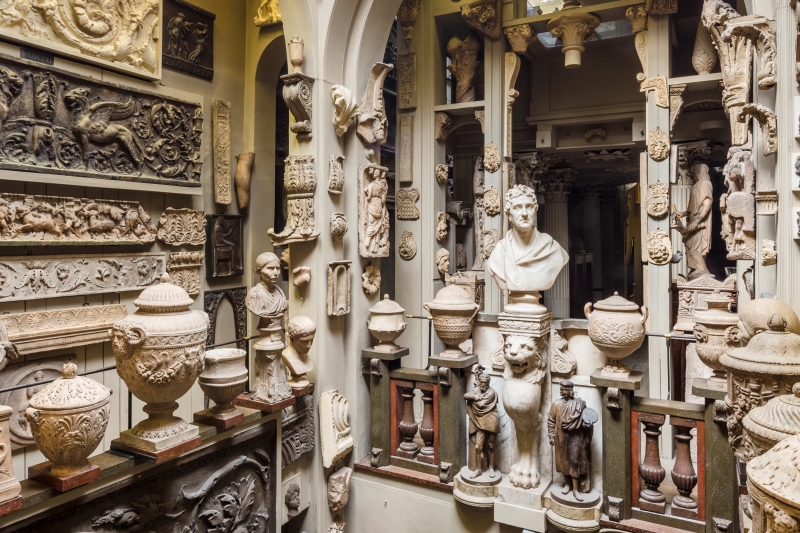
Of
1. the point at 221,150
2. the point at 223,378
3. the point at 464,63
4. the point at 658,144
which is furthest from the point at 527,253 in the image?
the point at 464,63

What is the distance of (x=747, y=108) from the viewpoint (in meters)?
3.37

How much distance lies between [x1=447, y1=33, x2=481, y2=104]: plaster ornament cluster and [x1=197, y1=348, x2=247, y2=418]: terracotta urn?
4.43 m

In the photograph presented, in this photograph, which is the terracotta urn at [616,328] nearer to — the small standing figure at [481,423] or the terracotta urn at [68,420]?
the small standing figure at [481,423]

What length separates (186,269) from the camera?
17.6ft

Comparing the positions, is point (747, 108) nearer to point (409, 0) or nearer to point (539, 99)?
point (409, 0)

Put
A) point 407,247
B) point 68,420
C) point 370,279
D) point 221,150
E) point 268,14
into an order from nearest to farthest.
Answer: point 68,420 < point 370,279 < point 221,150 < point 268,14 < point 407,247

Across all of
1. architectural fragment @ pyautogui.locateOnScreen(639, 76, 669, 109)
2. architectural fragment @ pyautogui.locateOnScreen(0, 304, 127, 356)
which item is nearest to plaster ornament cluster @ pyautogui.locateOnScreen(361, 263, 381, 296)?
architectural fragment @ pyautogui.locateOnScreen(0, 304, 127, 356)

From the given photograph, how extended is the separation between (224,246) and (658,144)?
14.5ft

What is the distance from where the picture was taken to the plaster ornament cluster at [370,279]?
15.3 feet

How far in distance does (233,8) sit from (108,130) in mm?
2221

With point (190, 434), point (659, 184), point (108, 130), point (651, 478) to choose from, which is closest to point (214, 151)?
point (108, 130)

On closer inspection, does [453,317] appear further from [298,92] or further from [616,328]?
[298,92]

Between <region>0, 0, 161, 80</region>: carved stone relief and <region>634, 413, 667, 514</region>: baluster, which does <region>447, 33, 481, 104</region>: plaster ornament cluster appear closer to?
<region>0, 0, 161, 80</region>: carved stone relief

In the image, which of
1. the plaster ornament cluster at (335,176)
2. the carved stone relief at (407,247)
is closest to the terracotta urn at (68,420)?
the plaster ornament cluster at (335,176)
